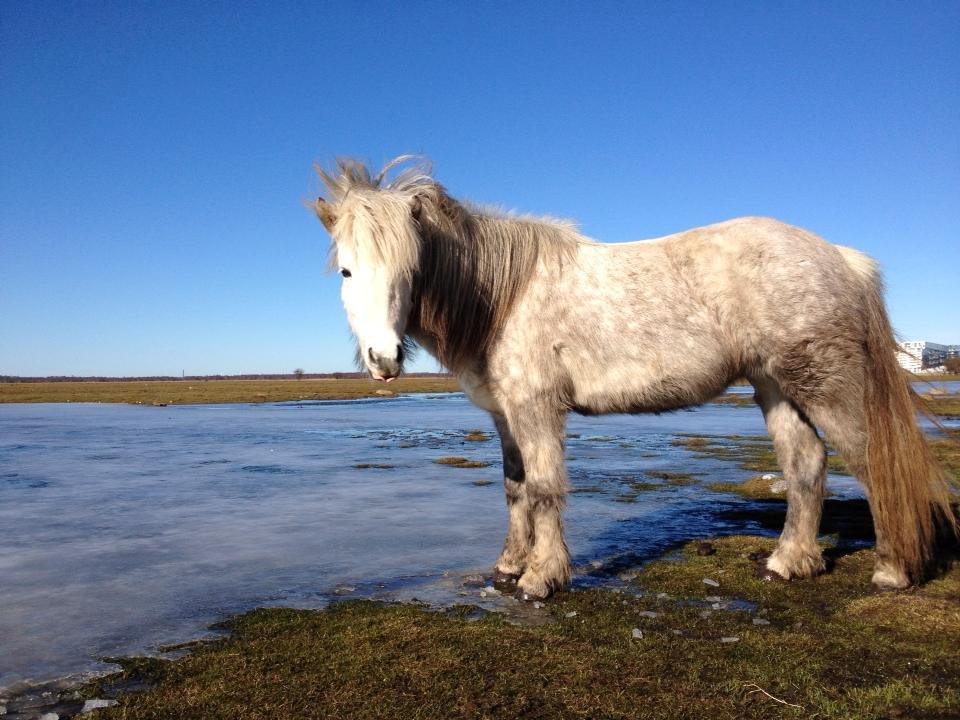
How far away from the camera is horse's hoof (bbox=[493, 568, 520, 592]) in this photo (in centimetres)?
535

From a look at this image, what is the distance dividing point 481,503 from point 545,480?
14.0 ft

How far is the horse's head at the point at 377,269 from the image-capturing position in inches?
180

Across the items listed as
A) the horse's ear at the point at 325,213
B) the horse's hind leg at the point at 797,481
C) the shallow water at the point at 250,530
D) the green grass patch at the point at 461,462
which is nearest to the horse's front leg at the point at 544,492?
the shallow water at the point at 250,530

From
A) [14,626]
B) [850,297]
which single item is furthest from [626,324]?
[14,626]

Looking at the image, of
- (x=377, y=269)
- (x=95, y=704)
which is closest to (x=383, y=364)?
(x=377, y=269)

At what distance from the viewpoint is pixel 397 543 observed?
274 inches

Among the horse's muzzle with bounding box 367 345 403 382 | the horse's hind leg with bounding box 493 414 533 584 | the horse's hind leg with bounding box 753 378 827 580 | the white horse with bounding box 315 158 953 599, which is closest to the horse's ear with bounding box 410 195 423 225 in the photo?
the white horse with bounding box 315 158 953 599

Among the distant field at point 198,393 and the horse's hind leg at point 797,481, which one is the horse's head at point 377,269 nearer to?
the horse's hind leg at point 797,481

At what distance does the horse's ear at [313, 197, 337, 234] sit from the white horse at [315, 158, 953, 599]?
1cm

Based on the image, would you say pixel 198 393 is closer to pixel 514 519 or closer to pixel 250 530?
pixel 250 530

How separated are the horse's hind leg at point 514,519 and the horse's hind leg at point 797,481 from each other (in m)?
2.10

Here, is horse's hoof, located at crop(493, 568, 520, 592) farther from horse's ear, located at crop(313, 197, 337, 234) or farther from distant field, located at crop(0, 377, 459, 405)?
distant field, located at crop(0, 377, 459, 405)

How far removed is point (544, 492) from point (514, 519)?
744 mm

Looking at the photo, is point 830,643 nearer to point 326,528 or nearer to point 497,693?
point 497,693
